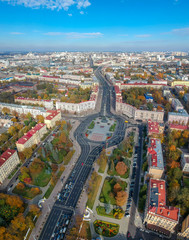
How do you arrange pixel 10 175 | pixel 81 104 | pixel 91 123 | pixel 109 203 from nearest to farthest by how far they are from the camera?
pixel 109 203
pixel 10 175
pixel 91 123
pixel 81 104

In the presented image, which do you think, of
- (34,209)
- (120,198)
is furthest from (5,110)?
(120,198)

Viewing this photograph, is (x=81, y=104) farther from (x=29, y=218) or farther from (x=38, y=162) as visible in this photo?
(x=29, y=218)

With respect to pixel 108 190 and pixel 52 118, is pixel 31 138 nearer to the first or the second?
pixel 52 118

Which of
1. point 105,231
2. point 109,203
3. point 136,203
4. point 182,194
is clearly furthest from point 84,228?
point 182,194

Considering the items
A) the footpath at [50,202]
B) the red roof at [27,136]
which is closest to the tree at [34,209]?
the footpath at [50,202]

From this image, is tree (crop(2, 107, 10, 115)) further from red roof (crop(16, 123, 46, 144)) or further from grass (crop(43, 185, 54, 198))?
grass (crop(43, 185, 54, 198))
